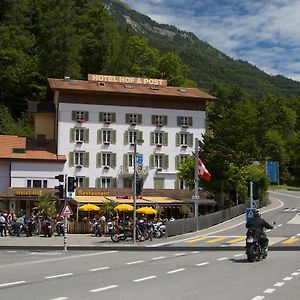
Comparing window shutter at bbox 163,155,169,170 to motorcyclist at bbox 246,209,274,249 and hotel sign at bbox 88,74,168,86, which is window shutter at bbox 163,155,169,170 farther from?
motorcyclist at bbox 246,209,274,249

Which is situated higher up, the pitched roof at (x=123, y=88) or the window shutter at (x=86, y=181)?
the pitched roof at (x=123, y=88)

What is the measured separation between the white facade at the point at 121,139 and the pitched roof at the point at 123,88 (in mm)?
1768

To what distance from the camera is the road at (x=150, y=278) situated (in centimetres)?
1209

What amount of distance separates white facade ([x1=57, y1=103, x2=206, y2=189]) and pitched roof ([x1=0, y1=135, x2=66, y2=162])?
1.29 m

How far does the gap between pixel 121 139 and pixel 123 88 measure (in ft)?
19.9

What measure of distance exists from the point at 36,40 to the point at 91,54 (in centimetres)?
854

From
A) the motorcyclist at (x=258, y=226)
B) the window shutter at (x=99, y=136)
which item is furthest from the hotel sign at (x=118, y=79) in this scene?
the motorcyclist at (x=258, y=226)

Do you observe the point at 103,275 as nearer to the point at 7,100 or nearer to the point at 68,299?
the point at 68,299

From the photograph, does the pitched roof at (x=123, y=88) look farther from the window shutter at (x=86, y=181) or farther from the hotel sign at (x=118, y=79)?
the window shutter at (x=86, y=181)

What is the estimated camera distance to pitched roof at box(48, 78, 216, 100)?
212ft

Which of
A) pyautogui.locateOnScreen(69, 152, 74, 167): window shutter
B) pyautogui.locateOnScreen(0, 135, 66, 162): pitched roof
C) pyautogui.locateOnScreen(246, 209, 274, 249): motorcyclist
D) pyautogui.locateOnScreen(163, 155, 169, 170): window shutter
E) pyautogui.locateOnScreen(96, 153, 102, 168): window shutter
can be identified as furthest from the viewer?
pyautogui.locateOnScreen(163, 155, 169, 170): window shutter

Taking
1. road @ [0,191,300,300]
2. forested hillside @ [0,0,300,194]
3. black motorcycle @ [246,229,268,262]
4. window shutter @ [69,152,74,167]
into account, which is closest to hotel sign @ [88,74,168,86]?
forested hillside @ [0,0,300,194]

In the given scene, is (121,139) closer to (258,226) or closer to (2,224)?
(2,224)

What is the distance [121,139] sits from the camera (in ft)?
215
